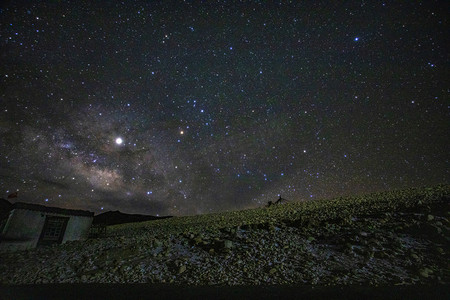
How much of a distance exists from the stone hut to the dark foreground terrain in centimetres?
437

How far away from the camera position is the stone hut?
1593 centimetres

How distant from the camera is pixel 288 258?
384 inches

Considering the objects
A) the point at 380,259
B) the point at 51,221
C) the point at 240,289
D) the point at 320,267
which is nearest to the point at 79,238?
the point at 51,221

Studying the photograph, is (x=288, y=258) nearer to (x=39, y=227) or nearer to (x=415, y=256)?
(x=415, y=256)

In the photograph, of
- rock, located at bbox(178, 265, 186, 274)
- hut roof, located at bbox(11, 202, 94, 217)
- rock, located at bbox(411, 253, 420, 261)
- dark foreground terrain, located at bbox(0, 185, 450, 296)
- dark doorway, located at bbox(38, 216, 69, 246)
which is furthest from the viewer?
dark doorway, located at bbox(38, 216, 69, 246)

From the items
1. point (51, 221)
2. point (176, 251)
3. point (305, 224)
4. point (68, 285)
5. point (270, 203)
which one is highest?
point (270, 203)

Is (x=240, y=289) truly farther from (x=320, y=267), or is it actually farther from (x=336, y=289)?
(x=320, y=267)

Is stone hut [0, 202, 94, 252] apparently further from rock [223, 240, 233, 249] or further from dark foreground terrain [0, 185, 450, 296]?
rock [223, 240, 233, 249]

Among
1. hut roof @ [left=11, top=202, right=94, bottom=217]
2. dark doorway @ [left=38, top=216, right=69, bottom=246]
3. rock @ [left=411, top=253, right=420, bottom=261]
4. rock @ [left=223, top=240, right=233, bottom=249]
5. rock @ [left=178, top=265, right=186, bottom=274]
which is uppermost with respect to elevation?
hut roof @ [left=11, top=202, right=94, bottom=217]

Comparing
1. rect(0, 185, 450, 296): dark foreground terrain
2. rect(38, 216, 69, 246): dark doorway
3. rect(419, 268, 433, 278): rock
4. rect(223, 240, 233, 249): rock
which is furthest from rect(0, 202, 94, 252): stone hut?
rect(419, 268, 433, 278): rock

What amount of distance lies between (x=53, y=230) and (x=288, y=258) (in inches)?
758

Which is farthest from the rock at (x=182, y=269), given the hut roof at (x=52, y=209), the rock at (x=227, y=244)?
the hut roof at (x=52, y=209)

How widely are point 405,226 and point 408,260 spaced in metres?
3.54

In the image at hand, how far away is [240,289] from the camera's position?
7.17 metres
